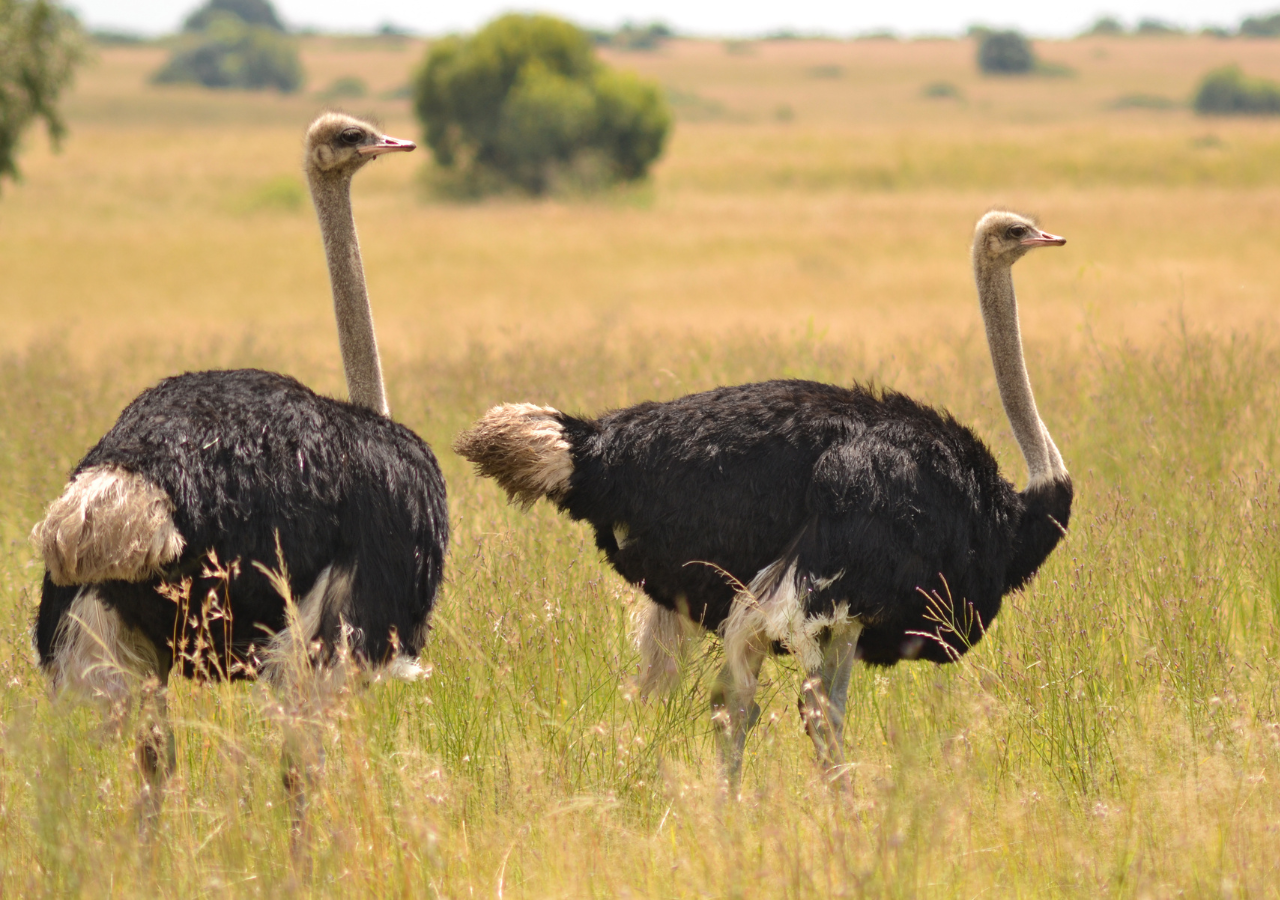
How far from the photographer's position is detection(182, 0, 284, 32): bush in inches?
6713

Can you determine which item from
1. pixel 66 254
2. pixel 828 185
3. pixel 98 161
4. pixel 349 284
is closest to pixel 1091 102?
pixel 828 185

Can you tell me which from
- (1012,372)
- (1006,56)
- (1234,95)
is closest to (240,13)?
(1006,56)

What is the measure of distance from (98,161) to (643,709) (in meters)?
46.0

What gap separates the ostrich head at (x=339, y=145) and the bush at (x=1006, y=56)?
10161 centimetres

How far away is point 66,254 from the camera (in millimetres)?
23781

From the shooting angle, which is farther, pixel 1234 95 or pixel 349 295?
pixel 1234 95

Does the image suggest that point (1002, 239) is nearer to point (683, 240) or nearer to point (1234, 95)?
point (683, 240)

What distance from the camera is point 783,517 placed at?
3.30 metres

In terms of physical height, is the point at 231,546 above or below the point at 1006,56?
below

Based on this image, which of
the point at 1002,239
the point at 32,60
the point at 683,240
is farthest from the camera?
the point at 683,240

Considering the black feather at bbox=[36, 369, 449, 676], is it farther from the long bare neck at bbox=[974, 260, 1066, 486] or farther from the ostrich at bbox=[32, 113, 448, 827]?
the long bare neck at bbox=[974, 260, 1066, 486]

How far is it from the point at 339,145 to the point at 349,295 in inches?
17.0

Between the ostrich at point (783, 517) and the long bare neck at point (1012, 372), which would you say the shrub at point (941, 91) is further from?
the ostrich at point (783, 517)

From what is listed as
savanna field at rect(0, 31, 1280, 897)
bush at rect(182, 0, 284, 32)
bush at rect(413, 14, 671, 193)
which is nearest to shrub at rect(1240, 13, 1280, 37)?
bush at rect(182, 0, 284, 32)
